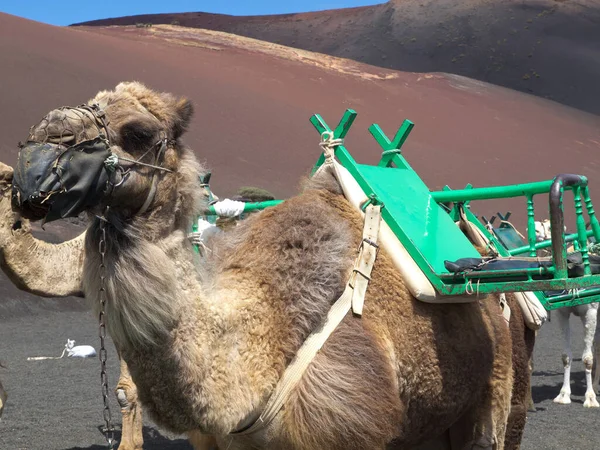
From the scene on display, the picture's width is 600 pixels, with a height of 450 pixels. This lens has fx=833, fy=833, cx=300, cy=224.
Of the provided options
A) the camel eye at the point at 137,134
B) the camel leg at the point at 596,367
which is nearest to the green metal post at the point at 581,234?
the camel eye at the point at 137,134

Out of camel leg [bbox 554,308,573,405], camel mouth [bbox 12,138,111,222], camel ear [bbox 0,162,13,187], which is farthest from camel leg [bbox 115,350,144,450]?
camel leg [bbox 554,308,573,405]

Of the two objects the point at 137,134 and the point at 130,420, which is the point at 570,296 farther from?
the point at 137,134

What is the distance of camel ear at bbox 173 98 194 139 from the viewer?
2795 mm

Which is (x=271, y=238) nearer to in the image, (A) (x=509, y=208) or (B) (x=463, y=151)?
(A) (x=509, y=208)

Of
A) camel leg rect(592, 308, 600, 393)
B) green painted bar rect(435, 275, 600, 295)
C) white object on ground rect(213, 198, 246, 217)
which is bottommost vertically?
camel leg rect(592, 308, 600, 393)

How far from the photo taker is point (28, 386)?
921 centimetres

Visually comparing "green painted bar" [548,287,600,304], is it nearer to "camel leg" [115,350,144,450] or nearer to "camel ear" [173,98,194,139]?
"camel leg" [115,350,144,450]

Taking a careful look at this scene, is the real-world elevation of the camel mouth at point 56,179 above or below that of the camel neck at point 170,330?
above

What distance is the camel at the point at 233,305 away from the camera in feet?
8.32

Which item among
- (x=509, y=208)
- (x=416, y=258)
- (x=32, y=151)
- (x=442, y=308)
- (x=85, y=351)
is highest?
(x=32, y=151)

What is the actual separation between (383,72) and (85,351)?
3103cm

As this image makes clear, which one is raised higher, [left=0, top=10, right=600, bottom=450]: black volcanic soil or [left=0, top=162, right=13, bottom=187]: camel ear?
[left=0, top=162, right=13, bottom=187]: camel ear

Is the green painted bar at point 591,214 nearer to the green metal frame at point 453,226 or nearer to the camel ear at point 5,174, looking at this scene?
the green metal frame at point 453,226

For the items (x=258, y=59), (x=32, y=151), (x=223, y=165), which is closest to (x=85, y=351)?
(x=32, y=151)
